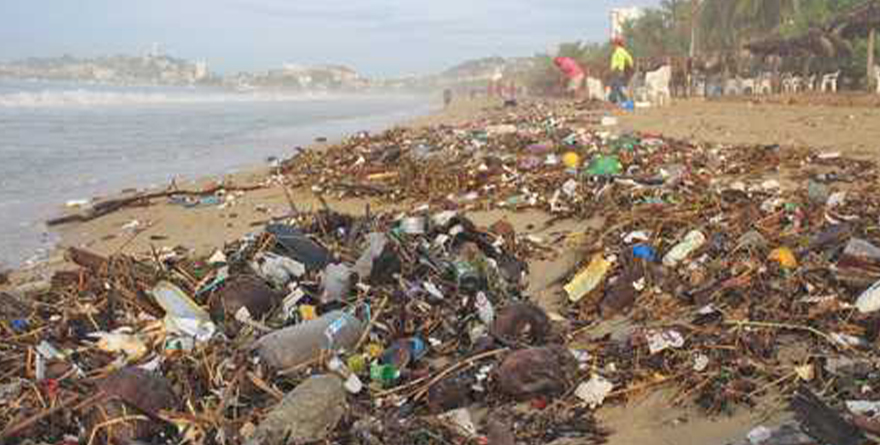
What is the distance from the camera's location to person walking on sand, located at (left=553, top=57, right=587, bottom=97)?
2531 cm

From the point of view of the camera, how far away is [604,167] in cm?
718

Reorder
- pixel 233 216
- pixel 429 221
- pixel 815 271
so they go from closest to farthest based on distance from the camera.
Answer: pixel 815 271 → pixel 429 221 → pixel 233 216

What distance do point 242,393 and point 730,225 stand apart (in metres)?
3.44

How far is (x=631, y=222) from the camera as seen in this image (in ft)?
16.4

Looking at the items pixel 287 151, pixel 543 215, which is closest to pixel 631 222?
pixel 543 215

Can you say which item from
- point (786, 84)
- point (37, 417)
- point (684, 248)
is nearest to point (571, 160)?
point (684, 248)

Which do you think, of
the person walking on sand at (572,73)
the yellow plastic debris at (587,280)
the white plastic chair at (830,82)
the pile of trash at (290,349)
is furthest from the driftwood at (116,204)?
the white plastic chair at (830,82)

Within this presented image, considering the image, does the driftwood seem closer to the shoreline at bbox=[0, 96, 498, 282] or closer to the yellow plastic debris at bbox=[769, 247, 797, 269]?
the shoreline at bbox=[0, 96, 498, 282]

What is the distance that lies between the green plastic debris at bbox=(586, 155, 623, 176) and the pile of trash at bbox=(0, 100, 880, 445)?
1.64 meters

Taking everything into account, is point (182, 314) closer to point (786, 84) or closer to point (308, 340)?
point (308, 340)

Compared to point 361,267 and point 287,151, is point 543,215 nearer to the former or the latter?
point 361,267

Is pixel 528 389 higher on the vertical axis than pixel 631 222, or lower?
lower

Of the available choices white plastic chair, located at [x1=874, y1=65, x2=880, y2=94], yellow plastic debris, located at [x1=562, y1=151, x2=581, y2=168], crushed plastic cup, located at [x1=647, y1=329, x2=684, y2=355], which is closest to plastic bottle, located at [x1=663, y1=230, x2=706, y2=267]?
crushed plastic cup, located at [x1=647, y1=329, x2=684, y2=355]

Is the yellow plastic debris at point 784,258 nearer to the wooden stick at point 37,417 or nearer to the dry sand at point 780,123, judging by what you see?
the wooden stick at point 37,417
